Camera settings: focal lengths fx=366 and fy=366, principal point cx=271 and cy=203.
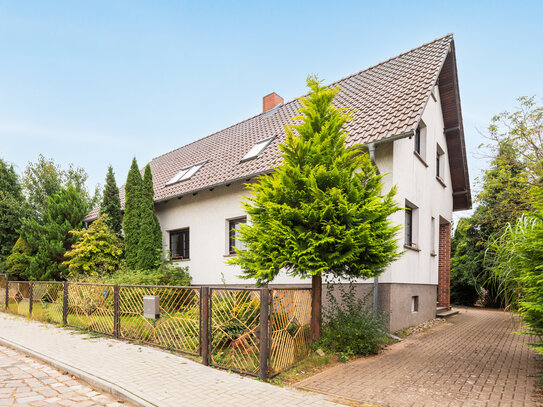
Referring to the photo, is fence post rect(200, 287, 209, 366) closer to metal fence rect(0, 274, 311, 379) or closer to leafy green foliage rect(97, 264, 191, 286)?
metal fence rect(0, 274, 311, 379)

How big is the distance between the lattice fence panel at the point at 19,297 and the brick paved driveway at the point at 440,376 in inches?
407

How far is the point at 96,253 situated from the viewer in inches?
521

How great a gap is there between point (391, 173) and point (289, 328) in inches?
169

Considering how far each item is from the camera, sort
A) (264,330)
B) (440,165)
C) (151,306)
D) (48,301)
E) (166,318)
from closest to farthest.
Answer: (264,330)
(151,306)
(166,318)
(48,301)
(440,165)

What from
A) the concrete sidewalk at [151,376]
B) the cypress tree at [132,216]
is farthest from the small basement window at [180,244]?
the concrete sidewalk at [151,376]

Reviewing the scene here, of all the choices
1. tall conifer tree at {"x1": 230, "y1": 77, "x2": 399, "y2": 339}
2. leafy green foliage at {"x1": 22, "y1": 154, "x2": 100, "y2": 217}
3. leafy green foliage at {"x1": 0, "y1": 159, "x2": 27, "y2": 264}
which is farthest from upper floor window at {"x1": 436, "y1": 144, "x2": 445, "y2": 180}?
leafy green foliage at {"x1": 22, "y1": 154, "x2": 100, "y2": 217}

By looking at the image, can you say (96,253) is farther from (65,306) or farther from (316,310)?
(316,310)

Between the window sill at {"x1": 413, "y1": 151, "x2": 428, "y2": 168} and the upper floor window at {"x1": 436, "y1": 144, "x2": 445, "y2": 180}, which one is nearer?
the window sill at {"x1": 413, "y1": 151, "x2": 428, "y2": 168}

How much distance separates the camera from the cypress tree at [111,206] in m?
14.3

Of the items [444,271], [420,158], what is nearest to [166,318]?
[420,158]

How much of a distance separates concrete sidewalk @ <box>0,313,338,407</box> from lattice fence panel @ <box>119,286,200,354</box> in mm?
267

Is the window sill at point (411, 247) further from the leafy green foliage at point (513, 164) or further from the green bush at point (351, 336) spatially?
the green bush at point (351, 336)

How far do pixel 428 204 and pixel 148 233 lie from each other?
9364 mm

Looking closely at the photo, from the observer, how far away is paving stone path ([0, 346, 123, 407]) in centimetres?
433
